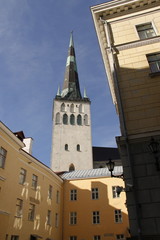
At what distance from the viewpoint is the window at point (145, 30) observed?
13543 mm

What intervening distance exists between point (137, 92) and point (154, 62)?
2.34 meters


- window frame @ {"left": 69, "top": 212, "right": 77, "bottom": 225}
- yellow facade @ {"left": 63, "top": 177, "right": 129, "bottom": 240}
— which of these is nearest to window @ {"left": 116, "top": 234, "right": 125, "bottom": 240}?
yellow facade @ {"left": 63, "top": 177, "right": 129, "bottom": 240}

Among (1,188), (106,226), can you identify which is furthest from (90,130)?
(1,188)

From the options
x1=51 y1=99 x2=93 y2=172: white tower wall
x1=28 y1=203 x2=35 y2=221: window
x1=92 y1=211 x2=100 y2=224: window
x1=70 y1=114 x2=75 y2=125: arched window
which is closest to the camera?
x1=28 y1=203 x2=35 y2=221: window

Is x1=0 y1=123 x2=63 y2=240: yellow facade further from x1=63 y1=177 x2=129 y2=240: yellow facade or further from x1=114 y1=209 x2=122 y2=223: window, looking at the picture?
x1=114 y1=209 x2=122 y2=223: window

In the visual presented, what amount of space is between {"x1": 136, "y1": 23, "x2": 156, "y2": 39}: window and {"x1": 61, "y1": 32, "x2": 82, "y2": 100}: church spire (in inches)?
1972

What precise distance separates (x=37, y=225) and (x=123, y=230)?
11081 mm

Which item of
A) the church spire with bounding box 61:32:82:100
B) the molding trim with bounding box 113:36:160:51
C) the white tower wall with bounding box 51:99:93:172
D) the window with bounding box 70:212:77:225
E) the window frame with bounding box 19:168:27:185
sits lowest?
the window with bounding box 70:212:77:225

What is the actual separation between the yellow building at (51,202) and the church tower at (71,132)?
17352 mm

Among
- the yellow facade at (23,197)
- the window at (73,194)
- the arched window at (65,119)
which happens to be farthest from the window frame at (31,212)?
the arched window at (65,119)

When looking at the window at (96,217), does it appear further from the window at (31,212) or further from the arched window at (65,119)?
the arched window at (65,119)

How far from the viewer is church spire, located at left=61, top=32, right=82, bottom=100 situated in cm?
6743

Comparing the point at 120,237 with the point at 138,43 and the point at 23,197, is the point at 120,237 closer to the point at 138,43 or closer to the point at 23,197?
the point at 23,197

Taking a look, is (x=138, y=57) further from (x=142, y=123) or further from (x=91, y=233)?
(x=91, y=233)
